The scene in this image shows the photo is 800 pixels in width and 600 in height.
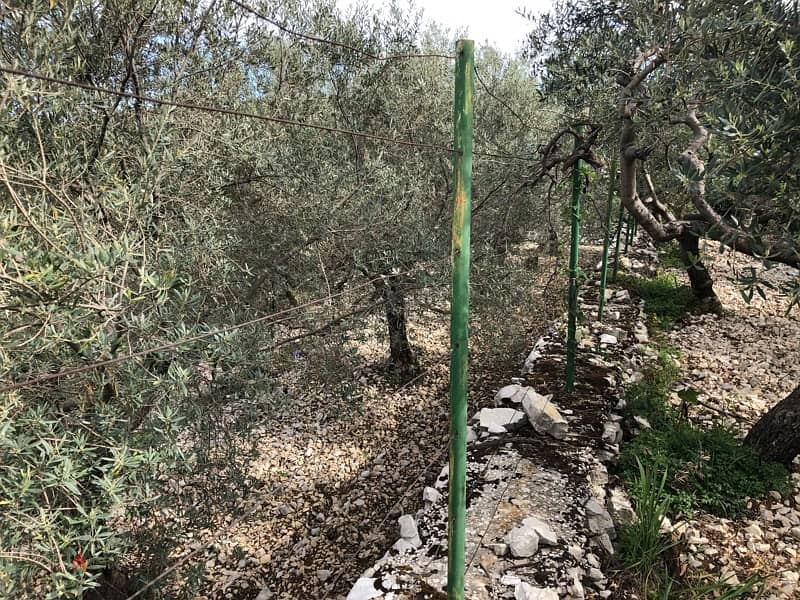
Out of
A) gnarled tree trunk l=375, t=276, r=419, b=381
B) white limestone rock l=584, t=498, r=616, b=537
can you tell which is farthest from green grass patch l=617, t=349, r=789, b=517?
gnarled tree trunk l=375, t=276, r=419, b=381

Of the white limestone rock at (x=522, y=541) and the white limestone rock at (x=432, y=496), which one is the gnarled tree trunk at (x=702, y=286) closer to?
the white limestone rock at (x=432, y=496)

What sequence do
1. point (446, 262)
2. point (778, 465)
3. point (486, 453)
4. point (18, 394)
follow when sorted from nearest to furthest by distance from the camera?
point (18, 394) < point (778, 465) < point (486, 453) < point (446, 262)

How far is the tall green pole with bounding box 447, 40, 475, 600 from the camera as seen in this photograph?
2.04 meters

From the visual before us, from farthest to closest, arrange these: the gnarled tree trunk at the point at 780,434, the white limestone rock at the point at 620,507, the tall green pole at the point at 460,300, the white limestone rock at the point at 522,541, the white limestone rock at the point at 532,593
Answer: the gnarled tree trunk at the point at 780,434 < the white limestone rock at the point at 620,507 < the white limestone rock at the point at 522,541 < the white limestone rock at the point at 532,593 < the tall green pole at the point at 460,300

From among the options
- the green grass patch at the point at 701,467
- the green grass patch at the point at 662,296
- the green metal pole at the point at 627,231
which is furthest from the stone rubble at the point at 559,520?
the green metal pole at the point at 627,231

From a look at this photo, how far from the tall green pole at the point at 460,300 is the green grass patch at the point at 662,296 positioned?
6.60 meters

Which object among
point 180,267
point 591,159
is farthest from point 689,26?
point 180,267

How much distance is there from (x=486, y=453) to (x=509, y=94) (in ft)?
22.5

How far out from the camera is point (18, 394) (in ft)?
8.16

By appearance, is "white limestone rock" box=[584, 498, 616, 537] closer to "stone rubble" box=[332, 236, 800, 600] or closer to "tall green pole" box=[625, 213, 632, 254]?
"stone rubble" box=[332, 236, 800, 600]

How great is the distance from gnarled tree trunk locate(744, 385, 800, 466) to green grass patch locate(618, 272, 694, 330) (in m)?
3.42

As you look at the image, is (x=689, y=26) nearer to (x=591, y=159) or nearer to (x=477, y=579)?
(x=591, y=159)

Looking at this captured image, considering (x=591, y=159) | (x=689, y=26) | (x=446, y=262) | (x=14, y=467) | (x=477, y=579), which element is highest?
(x=689, y=26)

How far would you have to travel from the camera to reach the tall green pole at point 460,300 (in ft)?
6.70
